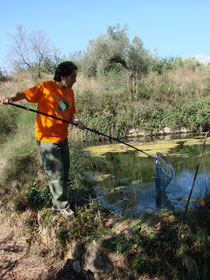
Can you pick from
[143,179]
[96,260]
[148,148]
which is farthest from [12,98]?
[148,148]

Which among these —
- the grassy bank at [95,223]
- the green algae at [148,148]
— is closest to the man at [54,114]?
the grassy bank at [95,223]

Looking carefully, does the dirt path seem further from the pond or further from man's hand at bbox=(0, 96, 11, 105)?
man's hand at bbox=(0, 96, 11, 105)

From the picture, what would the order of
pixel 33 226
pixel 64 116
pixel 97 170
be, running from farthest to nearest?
1. pixel 97 170
2. pixel 33 226
3. pixel 64 116

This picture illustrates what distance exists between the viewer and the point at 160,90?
40.1 ft

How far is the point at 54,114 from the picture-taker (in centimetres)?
287

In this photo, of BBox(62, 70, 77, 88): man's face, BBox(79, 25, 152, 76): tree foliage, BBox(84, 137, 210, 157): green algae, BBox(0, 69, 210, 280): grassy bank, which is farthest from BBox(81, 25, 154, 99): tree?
BBox(62, 70, 77, 88): man's face

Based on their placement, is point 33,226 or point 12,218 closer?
point 33,226

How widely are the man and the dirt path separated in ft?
2.45

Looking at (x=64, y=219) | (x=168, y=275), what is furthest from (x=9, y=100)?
(x=168, y=275)

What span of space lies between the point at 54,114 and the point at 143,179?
281 centimetres

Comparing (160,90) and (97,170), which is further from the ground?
(160,90)

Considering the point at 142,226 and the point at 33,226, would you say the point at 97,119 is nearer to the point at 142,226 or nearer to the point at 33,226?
Answer: the point at 33,226

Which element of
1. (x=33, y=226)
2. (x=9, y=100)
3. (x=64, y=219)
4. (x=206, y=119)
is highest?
(x=9, y=100)

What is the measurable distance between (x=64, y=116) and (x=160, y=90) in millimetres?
9932
